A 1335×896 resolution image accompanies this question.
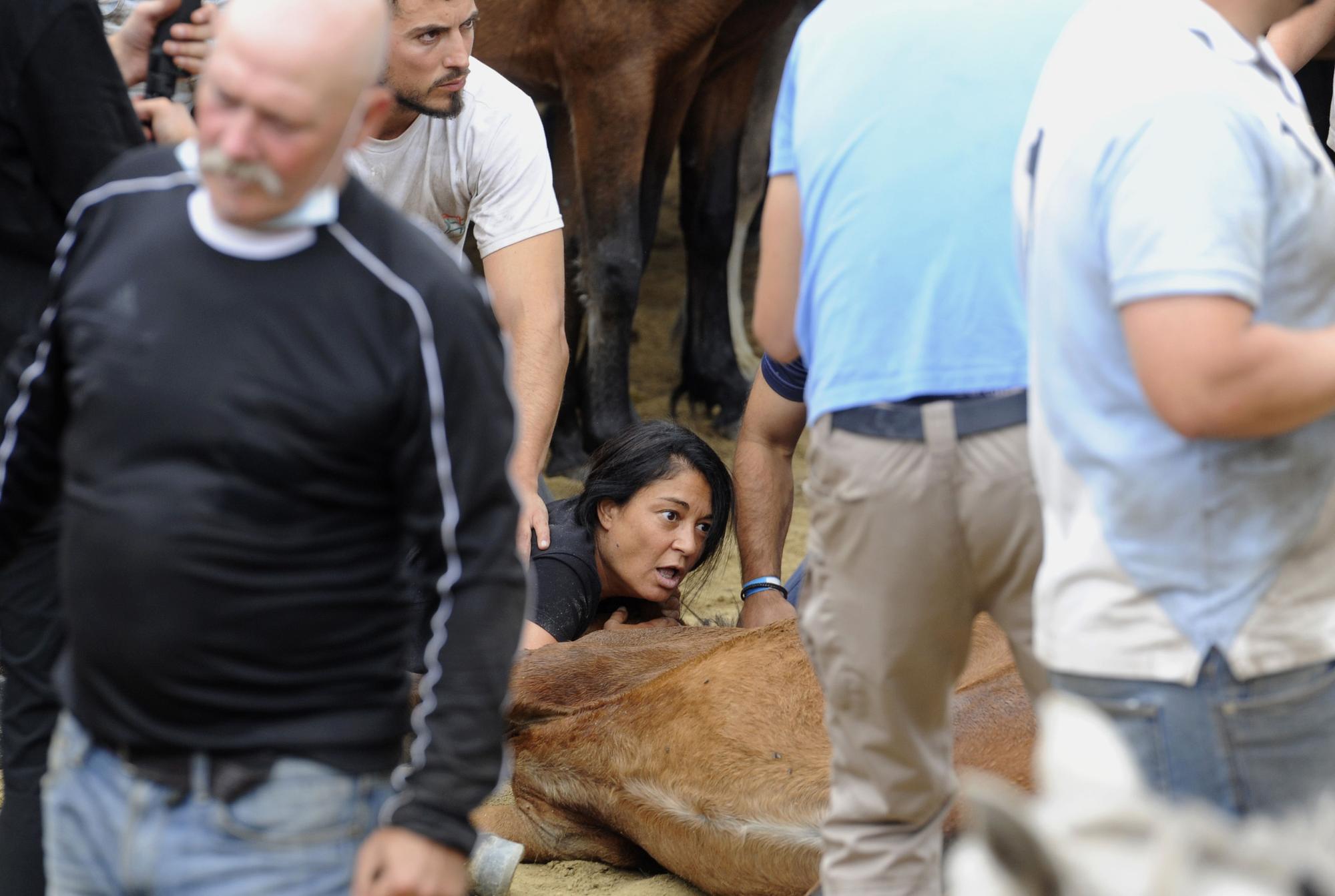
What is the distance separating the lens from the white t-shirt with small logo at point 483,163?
10.7 ft

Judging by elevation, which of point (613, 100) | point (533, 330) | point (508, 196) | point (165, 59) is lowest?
point (613, 100)

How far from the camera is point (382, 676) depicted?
1564mm

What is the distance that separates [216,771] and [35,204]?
103cm

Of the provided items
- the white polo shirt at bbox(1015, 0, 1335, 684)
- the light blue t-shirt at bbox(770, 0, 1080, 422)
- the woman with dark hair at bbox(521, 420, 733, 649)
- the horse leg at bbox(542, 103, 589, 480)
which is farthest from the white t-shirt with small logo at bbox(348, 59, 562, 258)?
the horse leg at bbox(542, 103, 589, 480)

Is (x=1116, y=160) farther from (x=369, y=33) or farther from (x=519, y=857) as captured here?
(x=519, y=857)

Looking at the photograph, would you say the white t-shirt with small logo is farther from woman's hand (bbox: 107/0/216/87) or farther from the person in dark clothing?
the person in dark clothing

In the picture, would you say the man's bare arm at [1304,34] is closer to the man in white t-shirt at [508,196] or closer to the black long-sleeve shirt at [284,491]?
the man in white t-shirt at [508,196]

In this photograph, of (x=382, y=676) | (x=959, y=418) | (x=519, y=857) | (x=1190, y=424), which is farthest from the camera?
(x=519, y=857)

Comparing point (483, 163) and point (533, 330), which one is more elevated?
point (483, 163)

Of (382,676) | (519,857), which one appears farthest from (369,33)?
(519,857)

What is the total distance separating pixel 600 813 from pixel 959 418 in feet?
4.80

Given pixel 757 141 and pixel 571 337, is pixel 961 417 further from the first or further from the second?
pixel 757 141

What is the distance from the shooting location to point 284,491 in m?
1.49

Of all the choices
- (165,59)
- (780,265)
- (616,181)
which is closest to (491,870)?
(780,265)
